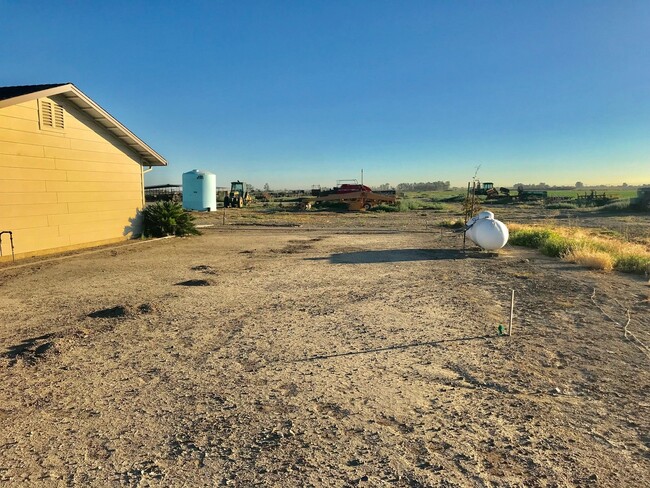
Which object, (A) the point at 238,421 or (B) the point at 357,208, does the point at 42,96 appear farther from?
(B) the point at 357,208

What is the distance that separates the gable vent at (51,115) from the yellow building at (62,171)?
0.03 metres

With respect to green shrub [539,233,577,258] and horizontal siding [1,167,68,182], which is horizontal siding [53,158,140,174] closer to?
horizontal siding [1,167,68,182]

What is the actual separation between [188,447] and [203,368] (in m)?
1.56

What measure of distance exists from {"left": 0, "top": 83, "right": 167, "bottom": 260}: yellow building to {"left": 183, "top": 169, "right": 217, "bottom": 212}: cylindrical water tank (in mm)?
23491

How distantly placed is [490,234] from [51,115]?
13674mm

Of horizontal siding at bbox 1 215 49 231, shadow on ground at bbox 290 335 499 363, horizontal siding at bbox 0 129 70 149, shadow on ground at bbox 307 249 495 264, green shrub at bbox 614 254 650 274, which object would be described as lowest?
shadow on ground at bbox 290 335 499 363

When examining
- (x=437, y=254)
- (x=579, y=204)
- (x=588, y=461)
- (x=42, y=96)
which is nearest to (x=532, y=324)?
(x=588, y=461)

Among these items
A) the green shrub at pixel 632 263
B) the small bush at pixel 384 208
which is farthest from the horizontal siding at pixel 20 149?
the small bush at pixel 384 208

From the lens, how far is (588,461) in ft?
10.5

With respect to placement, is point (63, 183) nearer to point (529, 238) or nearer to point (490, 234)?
point (490, 234)

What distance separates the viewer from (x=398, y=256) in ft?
45.5

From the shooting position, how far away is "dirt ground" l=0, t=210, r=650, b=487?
10.3 feet

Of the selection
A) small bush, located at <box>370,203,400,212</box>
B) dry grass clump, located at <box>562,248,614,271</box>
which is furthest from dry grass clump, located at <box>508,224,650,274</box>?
small bush, located at <box>370,203,400,212</box>

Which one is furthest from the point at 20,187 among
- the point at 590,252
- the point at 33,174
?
the point at 590,252
